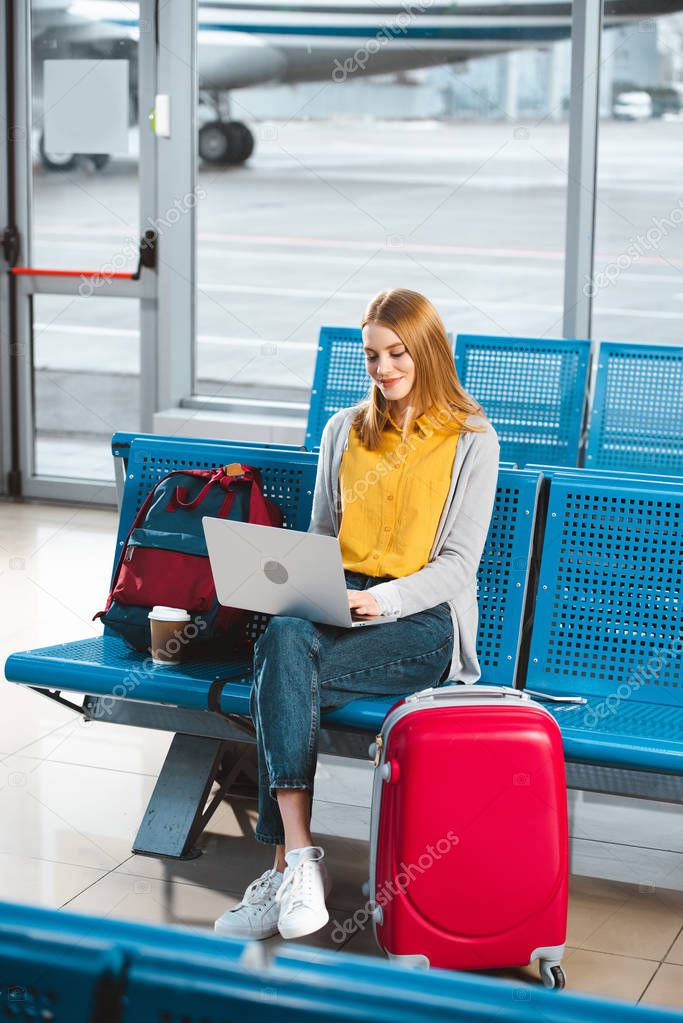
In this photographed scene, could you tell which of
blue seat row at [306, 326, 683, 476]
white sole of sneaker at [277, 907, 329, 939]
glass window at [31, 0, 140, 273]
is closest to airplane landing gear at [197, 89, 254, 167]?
glass window at [31, 0, 140, 273]

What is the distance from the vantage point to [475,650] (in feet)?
9.55

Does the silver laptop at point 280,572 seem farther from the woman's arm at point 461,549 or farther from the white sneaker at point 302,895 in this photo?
the white sneaker at point 302,895

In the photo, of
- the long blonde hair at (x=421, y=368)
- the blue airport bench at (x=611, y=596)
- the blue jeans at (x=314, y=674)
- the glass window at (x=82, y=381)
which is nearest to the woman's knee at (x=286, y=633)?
the blue jeans at (x=314, y=674)

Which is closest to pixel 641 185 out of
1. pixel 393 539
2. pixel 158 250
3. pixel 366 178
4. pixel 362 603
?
pixel 366 178

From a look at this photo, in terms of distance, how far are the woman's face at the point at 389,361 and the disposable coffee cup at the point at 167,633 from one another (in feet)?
2.18

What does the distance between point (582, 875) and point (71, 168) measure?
4.74 metres

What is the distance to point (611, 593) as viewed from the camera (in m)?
2.93

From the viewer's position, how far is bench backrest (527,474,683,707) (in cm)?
289

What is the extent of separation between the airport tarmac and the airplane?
216mm

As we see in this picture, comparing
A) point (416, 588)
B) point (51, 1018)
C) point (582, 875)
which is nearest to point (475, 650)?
point (416, 588)

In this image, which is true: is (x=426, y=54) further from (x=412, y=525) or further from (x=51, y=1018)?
(x=51, y=1018)

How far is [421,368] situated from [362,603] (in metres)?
0.56

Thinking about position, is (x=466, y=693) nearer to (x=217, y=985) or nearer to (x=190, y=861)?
(x=190, y=861)

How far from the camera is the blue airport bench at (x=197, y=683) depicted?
9.15ft
